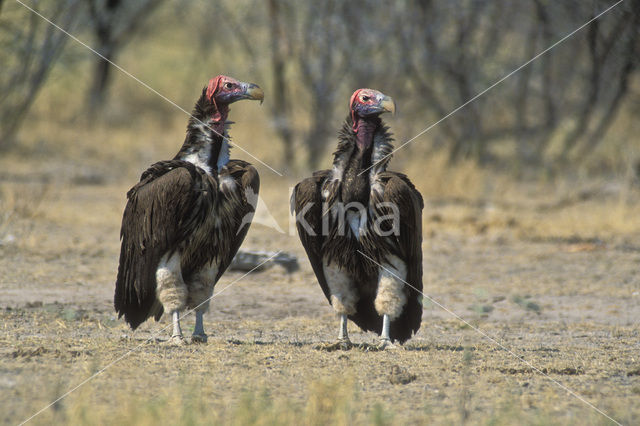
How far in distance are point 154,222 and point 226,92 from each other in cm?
100

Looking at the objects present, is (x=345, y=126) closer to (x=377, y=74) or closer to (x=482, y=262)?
(x=482, y=262)

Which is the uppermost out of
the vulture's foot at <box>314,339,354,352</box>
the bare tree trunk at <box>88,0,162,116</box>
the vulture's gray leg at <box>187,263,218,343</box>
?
the bare tree trunk at <box>88,0,162,116</box>

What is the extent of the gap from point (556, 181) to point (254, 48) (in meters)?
5.58

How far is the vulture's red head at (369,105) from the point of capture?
5574 millimetres

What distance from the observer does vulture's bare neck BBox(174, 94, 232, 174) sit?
5441mm

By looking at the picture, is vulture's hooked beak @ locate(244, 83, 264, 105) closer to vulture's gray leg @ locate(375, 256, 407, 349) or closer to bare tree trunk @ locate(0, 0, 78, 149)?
vulture's gray leg @ locate(375, 256, 407, 349)

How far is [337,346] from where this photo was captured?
541 cm

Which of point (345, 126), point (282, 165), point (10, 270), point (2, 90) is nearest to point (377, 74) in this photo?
point (282, 165)

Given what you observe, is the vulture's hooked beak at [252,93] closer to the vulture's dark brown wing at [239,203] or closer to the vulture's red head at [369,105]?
the vulture's dark brown wing at [239,203]

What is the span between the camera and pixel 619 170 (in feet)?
47.2

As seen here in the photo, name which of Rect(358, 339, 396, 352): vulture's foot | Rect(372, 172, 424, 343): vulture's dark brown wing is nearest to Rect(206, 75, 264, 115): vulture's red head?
Rect(372, 172, 424, 343): vulture's dark brown wing

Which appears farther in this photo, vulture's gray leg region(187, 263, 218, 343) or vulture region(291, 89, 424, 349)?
vulture's gray leg region(187, 263, 218, 343)

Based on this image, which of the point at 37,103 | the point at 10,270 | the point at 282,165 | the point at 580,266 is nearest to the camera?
the point at 10,270

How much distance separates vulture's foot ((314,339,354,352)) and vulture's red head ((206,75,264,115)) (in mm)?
1559
